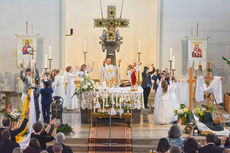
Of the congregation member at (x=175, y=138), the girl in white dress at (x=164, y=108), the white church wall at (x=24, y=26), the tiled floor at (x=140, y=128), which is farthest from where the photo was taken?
the white church wall at (x=24, y=26)

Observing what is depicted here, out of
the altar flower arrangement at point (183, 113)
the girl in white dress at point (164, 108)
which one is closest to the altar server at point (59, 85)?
the girl in white dress at point (164, 108)

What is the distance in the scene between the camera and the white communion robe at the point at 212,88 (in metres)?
13.0

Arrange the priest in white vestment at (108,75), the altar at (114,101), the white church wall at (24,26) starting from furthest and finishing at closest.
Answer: the white church wall at (24,26) → the priest in white vestment at (108,75) → the altar at (114,101)

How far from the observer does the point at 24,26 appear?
16328mm

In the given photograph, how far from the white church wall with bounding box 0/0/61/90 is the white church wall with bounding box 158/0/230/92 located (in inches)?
173

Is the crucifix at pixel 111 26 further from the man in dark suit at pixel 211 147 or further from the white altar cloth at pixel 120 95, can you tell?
the man in dark suit at pixel 211 147

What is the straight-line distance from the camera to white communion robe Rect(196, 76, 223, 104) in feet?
42.6

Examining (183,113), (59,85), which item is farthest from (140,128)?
(59,85)

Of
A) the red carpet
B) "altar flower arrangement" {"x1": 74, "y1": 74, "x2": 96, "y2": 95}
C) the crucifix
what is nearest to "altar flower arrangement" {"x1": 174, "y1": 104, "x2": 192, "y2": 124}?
the red carpet

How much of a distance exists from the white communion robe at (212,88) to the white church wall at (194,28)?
129cm

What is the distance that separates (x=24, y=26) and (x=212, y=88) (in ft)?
26.5

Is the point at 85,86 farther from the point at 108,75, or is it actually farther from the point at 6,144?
the point at 6,144

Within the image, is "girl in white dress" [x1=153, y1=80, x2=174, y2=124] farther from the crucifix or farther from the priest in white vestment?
the crucifix

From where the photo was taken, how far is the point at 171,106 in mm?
12008
